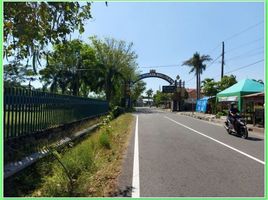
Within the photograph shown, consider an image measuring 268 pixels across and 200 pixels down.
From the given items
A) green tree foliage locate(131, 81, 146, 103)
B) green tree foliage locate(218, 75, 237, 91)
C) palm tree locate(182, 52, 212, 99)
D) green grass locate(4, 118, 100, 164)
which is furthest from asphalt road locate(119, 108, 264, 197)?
green tree foliage locate(131, 81, 146, 103)

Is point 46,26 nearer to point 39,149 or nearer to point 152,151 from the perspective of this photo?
point 39,149

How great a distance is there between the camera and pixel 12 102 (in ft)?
31.8

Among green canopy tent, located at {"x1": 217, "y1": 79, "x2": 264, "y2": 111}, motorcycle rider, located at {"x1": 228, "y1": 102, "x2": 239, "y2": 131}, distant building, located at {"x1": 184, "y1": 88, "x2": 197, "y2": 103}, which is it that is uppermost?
distant building, located at {"x1": 184, "y1": 88, "x2": 197, "y2": 103}

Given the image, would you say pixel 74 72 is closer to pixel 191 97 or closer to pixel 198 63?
pixel 198 63

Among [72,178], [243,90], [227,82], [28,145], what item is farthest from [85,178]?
[227,82]

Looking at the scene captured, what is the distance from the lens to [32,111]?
11695mm

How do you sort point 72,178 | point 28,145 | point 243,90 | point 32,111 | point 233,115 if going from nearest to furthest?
point 72,178, point 28,145, point 32,111, point 233,115, point 243,90

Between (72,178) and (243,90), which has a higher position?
(243,90)

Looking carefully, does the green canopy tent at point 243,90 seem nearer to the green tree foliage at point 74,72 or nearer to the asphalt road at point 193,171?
the asphalt road at point 193,171

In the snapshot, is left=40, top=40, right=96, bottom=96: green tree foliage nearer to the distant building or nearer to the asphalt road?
the distant building

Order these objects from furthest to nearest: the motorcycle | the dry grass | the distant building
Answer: the distant building → the motorcycle → the dry grass

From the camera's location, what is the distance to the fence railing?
9578 mm

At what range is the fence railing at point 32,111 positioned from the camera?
958 cm

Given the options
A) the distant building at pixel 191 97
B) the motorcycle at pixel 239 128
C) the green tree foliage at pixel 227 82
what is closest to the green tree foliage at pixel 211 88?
the green tree foliage at pixel 227 82
